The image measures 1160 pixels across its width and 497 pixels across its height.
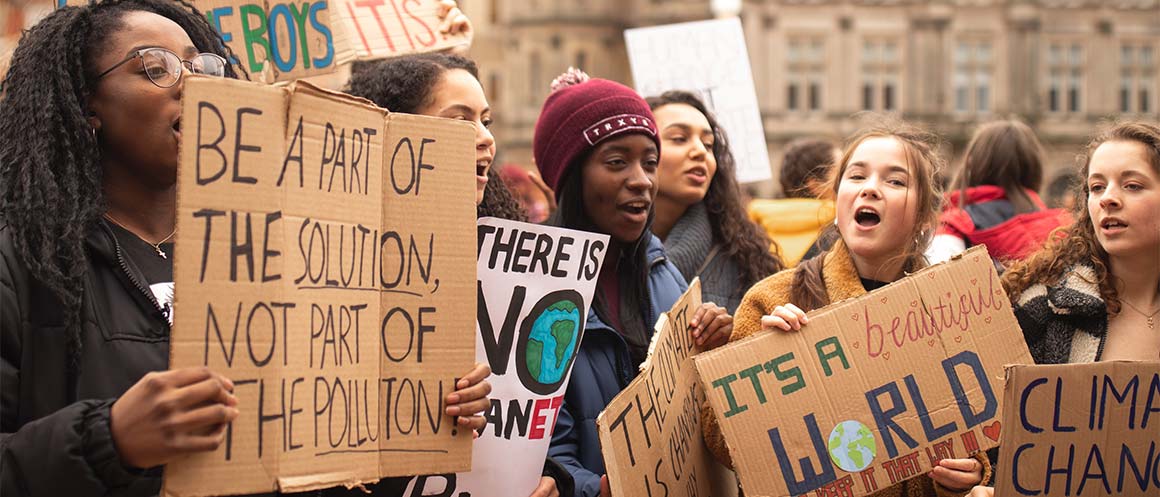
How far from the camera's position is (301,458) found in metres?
2.93

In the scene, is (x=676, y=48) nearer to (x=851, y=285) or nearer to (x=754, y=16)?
(x=851, y=285)

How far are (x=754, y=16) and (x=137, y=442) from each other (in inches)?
1475

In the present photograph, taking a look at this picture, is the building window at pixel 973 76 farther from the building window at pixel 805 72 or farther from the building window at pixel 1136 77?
the building window at pixel 1136 77

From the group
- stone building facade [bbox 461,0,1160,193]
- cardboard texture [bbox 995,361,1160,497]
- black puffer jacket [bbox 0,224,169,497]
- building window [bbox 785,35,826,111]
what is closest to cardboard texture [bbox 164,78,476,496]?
black puffer jacket [bbox 0,224,169,497]

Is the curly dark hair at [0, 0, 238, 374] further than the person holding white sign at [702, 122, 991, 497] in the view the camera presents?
No

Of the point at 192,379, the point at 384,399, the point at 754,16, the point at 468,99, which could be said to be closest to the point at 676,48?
the point at 468,99

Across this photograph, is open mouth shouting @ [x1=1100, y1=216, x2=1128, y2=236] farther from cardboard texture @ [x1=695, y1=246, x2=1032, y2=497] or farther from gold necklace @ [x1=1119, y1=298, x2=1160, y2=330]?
cardboard texture @ [x1=695, y1=246, x2=1032, y2=497]

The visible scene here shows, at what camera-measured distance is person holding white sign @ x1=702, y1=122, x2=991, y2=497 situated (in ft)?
13.8

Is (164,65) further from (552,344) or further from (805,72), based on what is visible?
(805,72)

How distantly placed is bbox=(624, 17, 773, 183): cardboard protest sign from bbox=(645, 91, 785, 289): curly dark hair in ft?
4.28

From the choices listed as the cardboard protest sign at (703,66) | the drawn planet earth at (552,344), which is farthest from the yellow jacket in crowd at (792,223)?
the drawn planet earth at (552,344)

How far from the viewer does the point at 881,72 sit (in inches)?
1574

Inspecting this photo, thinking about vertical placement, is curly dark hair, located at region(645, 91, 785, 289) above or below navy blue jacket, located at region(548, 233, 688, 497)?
above

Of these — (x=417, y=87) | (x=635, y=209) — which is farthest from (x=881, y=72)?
(x=417, y=87)
